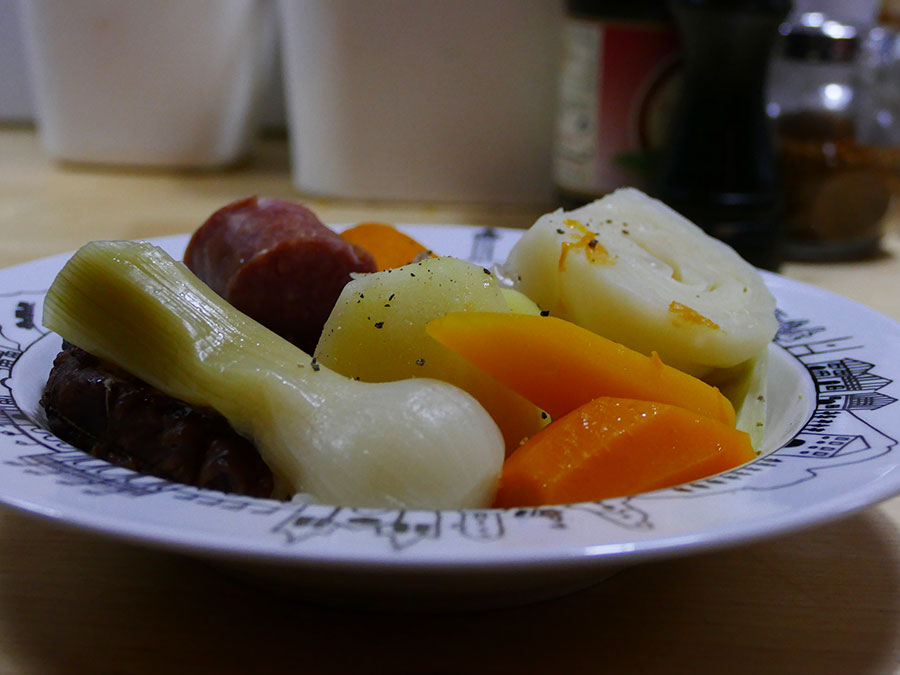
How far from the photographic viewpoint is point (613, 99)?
1.77 m

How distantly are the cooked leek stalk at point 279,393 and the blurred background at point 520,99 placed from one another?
3.32 feet

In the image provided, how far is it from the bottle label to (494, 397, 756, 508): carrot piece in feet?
3.75

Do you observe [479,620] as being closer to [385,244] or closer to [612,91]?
[385,244]

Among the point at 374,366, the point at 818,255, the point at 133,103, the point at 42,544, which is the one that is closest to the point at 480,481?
the point at 374,366

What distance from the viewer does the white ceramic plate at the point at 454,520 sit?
510 mm

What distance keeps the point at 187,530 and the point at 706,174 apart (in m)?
1.26

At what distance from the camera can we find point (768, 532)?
543mm

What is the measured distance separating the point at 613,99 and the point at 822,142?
36 cm

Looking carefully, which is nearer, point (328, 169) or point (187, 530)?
point (187, 530)

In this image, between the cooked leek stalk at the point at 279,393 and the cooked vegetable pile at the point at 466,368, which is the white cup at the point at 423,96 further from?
the cooked leek stalk at the point at 279,393

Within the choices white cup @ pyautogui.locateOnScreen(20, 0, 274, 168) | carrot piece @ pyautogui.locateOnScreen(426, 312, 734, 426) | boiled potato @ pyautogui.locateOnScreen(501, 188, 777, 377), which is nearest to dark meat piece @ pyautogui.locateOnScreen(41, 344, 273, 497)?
carrot piece @ pyautogui.locateOnScreen(426, 312, 734, 426)

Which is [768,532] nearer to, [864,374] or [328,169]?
[864,374]

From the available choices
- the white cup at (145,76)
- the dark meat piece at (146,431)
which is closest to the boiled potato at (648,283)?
the dark meat piece at (146,431)

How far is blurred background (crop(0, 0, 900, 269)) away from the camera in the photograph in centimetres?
158
